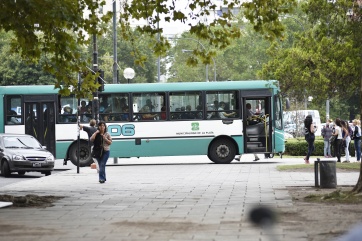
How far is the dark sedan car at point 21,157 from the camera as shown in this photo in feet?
94.7

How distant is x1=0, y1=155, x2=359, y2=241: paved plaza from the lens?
11367mm

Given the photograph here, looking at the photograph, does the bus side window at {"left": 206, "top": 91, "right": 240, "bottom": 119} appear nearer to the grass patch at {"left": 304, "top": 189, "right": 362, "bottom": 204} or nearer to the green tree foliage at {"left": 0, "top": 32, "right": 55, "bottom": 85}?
Result: the grass patch at {"left": 304, "top": 189, "right": 362, "bottom": 204}

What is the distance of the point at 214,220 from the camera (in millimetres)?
13000

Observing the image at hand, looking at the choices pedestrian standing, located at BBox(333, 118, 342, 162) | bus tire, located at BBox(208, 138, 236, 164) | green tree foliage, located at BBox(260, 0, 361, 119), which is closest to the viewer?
green tree foliage, located at BBox(260, 0, 361, 119)

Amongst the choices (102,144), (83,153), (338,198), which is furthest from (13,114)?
(338,198)

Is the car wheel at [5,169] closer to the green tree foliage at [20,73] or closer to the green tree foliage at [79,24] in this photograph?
the green tree foliage at [79,24]

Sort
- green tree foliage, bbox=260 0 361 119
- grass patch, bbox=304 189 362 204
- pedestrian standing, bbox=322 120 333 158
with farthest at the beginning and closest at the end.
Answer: pedestrian standing, bbox=322 120 333 158
green tree foliage, bbox=260 0 361 119
grass patch, bbox=304 189 362 204

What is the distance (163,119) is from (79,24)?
17.5m

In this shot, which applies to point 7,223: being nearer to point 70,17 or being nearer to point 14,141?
point 70,17

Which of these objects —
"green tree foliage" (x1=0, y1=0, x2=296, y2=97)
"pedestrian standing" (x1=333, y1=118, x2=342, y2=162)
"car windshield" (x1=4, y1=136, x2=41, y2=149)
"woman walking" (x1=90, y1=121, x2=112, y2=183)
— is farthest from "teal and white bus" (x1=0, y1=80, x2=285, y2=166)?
"green tree foliage" (x1=0, y1=0, x2=296, y2=97)

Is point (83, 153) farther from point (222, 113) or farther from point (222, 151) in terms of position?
point (222, 113)

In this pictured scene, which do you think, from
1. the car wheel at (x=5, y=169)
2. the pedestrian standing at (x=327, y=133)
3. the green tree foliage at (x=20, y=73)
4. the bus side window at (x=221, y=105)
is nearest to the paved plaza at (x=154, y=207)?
the car wheel at (x=5, y=169)

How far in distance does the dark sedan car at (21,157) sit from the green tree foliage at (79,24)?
807 centimetres

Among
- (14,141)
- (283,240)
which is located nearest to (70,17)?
(283,240)
